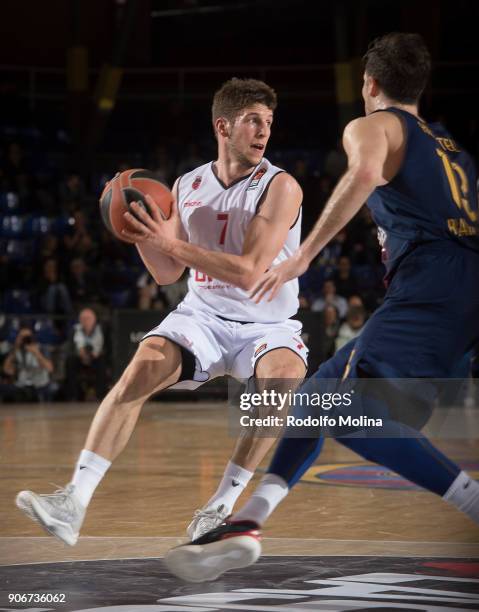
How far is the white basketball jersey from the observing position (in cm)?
510

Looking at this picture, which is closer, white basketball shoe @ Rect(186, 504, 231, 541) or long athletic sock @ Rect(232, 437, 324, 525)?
long athletic sock @ Rect(232, 437, 324, 525)

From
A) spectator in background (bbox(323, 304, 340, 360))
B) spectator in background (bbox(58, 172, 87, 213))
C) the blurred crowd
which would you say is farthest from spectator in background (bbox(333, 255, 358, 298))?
spectator in background (bbox(58, 172, 87, 213))

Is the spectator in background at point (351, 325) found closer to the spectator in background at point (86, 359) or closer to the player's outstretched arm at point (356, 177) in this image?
the spectator in background at point (86, 359)

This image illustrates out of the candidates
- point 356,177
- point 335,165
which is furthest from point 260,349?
point 335,165

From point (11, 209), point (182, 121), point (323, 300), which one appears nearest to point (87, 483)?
point (323, 300)

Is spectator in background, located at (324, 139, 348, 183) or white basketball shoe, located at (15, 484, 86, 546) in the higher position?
spectator in background, located at (324, 139, 348, 183)

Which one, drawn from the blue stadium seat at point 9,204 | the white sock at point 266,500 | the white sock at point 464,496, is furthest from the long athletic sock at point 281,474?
the blue stadium seat at point 9,204

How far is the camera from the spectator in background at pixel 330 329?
13.1m

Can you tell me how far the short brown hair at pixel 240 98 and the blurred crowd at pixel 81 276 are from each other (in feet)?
25.8

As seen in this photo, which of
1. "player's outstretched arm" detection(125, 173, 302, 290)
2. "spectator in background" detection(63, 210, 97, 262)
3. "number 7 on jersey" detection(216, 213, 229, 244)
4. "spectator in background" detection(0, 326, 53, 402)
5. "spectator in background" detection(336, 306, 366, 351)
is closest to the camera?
"player's outstretched arm" detection(125, 173, 302, 290)

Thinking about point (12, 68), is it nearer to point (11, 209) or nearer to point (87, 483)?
point (11, 209)

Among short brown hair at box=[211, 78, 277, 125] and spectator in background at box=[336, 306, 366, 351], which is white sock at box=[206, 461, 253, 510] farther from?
spectator in background at box=[336, 306, 366, 351]

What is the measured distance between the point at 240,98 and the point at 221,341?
1114 mm

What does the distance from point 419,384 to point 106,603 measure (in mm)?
1294
